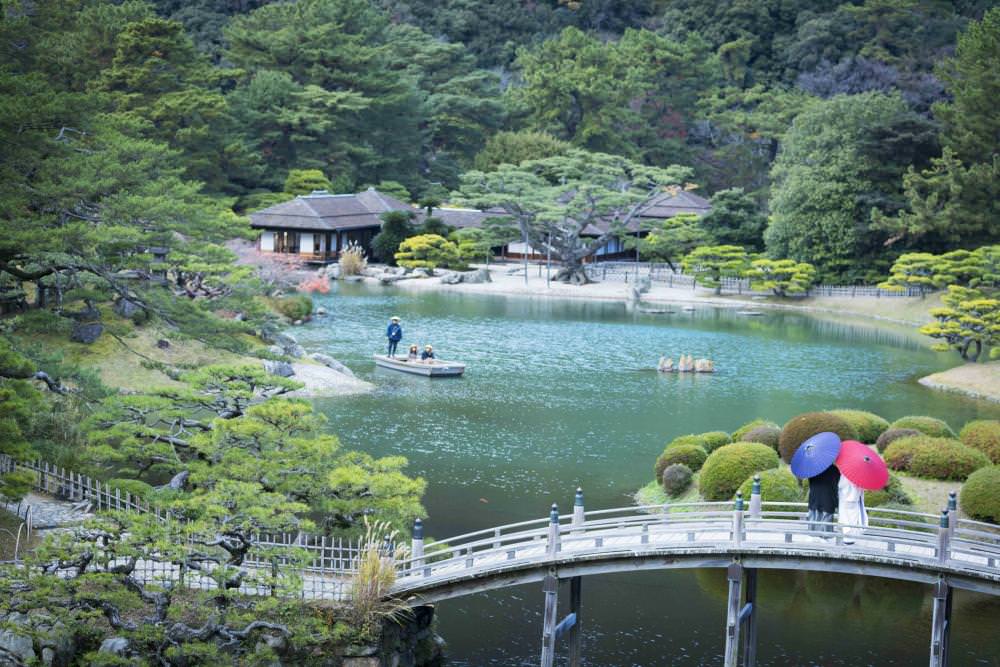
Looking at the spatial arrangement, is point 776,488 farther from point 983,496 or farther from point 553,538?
point 553,538

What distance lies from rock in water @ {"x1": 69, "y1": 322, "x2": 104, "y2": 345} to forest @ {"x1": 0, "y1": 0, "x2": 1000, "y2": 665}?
0.18m

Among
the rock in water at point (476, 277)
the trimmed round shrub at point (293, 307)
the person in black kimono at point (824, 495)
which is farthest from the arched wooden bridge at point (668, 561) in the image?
the rock in water at point (476, 277)

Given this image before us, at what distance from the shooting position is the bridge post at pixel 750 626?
2027 centimetres

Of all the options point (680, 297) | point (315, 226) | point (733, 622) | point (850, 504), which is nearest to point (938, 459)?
point (850, 504)

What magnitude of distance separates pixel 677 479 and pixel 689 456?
84 centimetres

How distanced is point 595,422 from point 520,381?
590 cm

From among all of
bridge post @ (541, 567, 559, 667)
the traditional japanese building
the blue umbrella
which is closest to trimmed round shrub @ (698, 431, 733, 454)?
the blue umbrella

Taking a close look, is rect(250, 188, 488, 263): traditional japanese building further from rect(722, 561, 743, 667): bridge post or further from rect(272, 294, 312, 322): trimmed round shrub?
rect(722, 561, 743, 667): bridge post

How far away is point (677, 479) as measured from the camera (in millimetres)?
28516

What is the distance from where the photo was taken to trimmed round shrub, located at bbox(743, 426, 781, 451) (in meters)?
29.0

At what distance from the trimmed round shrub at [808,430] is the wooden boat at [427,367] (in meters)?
15.4

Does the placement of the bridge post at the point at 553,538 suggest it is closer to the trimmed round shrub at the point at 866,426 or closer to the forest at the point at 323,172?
the forest at the point at 323,172

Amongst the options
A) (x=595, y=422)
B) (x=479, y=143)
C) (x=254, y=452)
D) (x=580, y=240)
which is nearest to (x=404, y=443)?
(x=595, y=422)

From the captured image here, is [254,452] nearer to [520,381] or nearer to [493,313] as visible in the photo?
[520,381]
